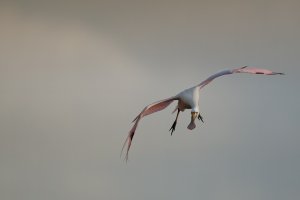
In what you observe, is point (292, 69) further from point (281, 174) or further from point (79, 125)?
point (79, 125)

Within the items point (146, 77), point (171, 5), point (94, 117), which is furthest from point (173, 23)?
point (94, 117)

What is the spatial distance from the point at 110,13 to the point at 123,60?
0.73 ft

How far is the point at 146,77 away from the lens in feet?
7.93

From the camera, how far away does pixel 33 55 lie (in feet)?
8.09

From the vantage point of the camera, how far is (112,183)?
2.40 meters

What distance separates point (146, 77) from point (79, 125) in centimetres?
36

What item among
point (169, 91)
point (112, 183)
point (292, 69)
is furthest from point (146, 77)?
Result: point (292, 69)

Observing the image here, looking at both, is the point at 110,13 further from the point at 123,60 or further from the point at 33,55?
the point at 33,55

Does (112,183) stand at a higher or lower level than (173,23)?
lower

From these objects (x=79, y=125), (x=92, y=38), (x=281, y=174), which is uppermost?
(x=92, y=38)

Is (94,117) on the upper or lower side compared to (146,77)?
lower

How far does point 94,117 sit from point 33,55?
390 millimetres

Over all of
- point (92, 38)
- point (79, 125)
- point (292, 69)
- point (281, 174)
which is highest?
point (92, 38)

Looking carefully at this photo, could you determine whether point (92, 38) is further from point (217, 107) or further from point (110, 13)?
point (217, 107)
